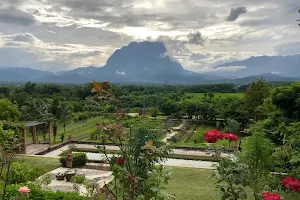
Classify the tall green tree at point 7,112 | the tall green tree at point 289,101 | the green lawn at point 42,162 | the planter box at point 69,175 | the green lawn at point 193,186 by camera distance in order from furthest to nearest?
the tall green tree at point 7,112 < the green lawn at point 42,162 < the planter box at point 69,175 < the tall green tree at point 289,101 < the green lawn at point 193,186

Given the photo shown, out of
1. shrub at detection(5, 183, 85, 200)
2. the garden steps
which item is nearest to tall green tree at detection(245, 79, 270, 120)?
the garden steps

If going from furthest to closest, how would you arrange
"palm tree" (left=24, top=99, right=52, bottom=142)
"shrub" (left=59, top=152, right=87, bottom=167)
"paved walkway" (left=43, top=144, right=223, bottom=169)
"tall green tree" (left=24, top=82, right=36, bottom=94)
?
"tall green tree" (left=24, top=82, right=36, bottom=94) < "palm tree" (left=24, top=99, right=52, bottom=142) < "paved walkway" (left=43, top=144, right=223, bottom=169) < "shrub" (left=59, top=152, right=87, bottom=167)

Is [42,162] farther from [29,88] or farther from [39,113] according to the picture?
[29,88]

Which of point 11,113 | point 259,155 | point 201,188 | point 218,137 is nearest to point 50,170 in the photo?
point 11,113

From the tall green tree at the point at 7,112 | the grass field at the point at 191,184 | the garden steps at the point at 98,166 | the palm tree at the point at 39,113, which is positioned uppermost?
the tall green tree at the point at 7,112

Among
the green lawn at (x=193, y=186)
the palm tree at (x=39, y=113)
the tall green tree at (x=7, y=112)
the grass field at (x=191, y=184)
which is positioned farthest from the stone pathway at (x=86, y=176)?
the palm tree at (x=39, y=113)

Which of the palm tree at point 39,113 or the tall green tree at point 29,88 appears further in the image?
the tall green tree at point 29,88

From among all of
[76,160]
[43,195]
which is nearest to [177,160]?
[76,160]

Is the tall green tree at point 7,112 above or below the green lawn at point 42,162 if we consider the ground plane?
above

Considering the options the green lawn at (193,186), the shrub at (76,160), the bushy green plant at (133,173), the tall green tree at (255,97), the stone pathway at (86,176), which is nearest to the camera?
the bushy green plant at (133,173)

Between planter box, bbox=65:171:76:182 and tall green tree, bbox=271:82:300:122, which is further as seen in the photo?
planter box, bbox=65:171:76:182

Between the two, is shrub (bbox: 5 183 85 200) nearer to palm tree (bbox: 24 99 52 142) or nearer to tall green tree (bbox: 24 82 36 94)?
palm tree (bbox: 24 99 52 142)

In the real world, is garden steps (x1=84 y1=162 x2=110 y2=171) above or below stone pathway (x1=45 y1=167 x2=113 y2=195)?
below

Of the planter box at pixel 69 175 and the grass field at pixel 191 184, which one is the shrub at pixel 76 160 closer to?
the grass field at pixel 191 184
